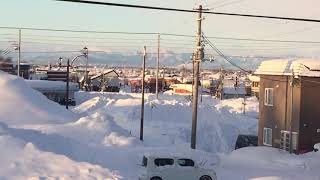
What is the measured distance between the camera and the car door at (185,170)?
1973 cm

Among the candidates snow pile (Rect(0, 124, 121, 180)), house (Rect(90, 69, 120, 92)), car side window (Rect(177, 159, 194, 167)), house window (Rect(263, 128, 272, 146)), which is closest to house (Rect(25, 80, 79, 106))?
house (Rect(90, 69, 120, 92))

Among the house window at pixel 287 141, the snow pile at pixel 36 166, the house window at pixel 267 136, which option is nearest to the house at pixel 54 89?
the house window at pixel 267 136

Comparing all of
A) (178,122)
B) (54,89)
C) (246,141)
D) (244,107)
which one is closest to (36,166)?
(246,141)

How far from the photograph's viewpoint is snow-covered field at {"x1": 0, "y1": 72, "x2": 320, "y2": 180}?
779 inches

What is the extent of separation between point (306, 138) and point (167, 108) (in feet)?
91.8

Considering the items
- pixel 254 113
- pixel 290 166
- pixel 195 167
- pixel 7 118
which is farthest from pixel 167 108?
pixel 195 167

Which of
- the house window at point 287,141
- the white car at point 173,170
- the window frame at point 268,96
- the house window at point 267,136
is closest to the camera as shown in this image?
the white car at point 173,170

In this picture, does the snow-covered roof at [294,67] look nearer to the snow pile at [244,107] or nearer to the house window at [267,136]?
the house window at [267,136]

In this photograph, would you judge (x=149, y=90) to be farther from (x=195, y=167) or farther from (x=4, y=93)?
(x=195, y=167)

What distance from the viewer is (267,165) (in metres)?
29.4

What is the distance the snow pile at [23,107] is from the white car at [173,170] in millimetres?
17098

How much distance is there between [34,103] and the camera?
39594 millimetres

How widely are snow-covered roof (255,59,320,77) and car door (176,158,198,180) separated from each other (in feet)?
62.6

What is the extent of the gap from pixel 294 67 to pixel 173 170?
2017 cm
